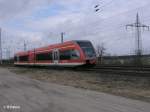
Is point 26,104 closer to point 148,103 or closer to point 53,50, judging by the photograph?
point 148,103

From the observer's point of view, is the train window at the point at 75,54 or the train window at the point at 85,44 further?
the train window at the point at 85,44

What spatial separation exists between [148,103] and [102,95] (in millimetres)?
2734

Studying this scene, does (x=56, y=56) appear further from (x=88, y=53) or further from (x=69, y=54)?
(x=88, y=53)

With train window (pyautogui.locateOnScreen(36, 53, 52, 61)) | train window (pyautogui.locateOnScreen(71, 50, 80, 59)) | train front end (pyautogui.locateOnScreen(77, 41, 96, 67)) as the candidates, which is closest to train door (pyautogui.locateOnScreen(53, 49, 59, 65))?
train window (pyautogui.locateOnScreen(36, 53, 52, 61))

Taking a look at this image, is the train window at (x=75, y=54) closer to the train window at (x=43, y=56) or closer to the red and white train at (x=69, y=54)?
the red and white train at (x=69, y=54)

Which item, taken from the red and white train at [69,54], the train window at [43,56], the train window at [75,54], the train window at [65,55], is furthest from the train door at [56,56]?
the train window at [75,54]

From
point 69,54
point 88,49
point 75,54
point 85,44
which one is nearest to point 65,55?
point 69,54

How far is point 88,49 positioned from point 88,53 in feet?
1.87

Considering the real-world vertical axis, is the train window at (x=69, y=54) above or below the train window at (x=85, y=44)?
below

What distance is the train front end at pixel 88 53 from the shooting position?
115 feet

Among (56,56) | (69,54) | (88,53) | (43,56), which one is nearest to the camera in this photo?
(88,53)

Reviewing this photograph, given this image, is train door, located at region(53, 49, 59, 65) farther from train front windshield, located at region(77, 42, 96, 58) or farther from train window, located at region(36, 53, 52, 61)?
train front windshield, located at region(77, 42, 96, 58)

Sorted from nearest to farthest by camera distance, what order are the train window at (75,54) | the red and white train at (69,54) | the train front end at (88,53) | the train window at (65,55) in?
the train front end at (88,53), the red and white train at (69,54), the train window at (75,54), the train window at (65,55)

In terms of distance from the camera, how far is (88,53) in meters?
35.7
